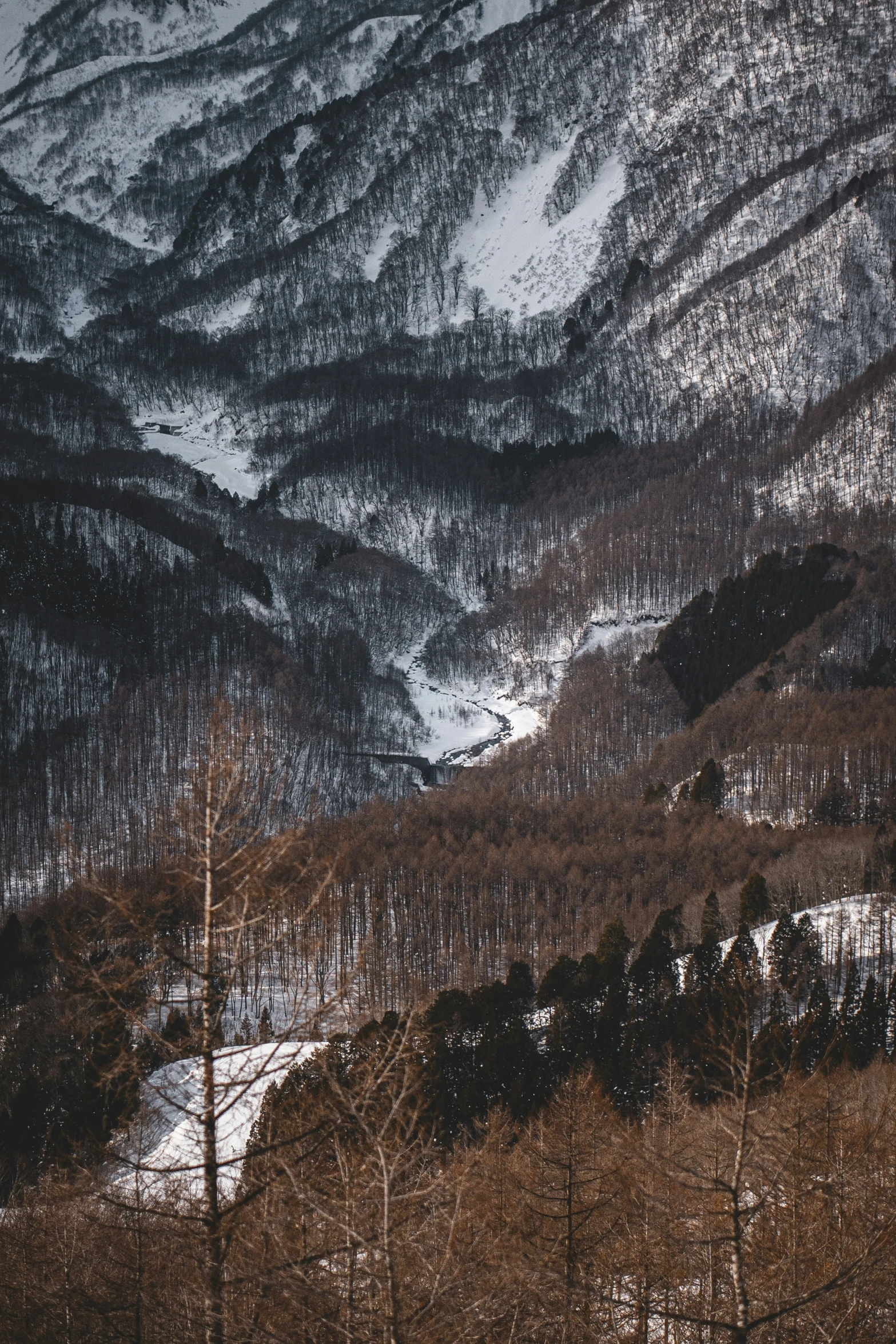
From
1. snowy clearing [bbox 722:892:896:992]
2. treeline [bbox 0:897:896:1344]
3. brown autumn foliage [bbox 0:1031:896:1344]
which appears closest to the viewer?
treeline [bbox 0:897:896:1344]

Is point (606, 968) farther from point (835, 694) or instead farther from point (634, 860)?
point (835, 694)

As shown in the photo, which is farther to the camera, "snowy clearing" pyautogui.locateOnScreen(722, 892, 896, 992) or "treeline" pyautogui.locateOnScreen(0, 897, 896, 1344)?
"snowy clearing" pyautogui.locateOnScreen(722, 892, 896, 992)

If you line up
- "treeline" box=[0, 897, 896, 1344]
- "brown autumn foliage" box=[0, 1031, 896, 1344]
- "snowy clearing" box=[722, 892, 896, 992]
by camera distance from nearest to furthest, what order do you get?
"treeline" box=[0, 897, 896, 1344] < "brown autumn foliage" box=[0, 1031, 896, 1344] < "snowy clearing" box=[722, 892, 896, 992]

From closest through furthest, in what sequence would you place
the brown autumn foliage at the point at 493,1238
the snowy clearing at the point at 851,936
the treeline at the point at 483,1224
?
the treeline at the point at 483,1224, the brown autumn foliage at the point at 493,1238, the snowy clearing at the point at 851,936

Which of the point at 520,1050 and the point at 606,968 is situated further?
the point at 606,968

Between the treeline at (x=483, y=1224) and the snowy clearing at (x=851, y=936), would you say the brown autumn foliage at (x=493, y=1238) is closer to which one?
the treeline at (x=483, y=1224)

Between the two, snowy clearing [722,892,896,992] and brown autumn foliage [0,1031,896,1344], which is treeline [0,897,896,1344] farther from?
snowy clearing [722,892,896,992]

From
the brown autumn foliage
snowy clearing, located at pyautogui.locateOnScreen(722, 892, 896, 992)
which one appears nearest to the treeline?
the brown autumn foliage

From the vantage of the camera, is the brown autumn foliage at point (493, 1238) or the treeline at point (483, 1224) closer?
the treeline at point (483, 1224)

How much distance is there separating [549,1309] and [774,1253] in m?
6.29

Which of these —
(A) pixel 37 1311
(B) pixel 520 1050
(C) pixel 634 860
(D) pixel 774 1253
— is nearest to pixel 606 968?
(B) pixel 520 1050

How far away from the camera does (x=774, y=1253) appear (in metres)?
24.4

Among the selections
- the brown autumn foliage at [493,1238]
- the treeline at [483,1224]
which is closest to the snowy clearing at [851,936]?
the treeline at [483,1224]

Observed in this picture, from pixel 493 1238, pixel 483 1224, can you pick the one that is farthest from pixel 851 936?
pixel 483 1224
